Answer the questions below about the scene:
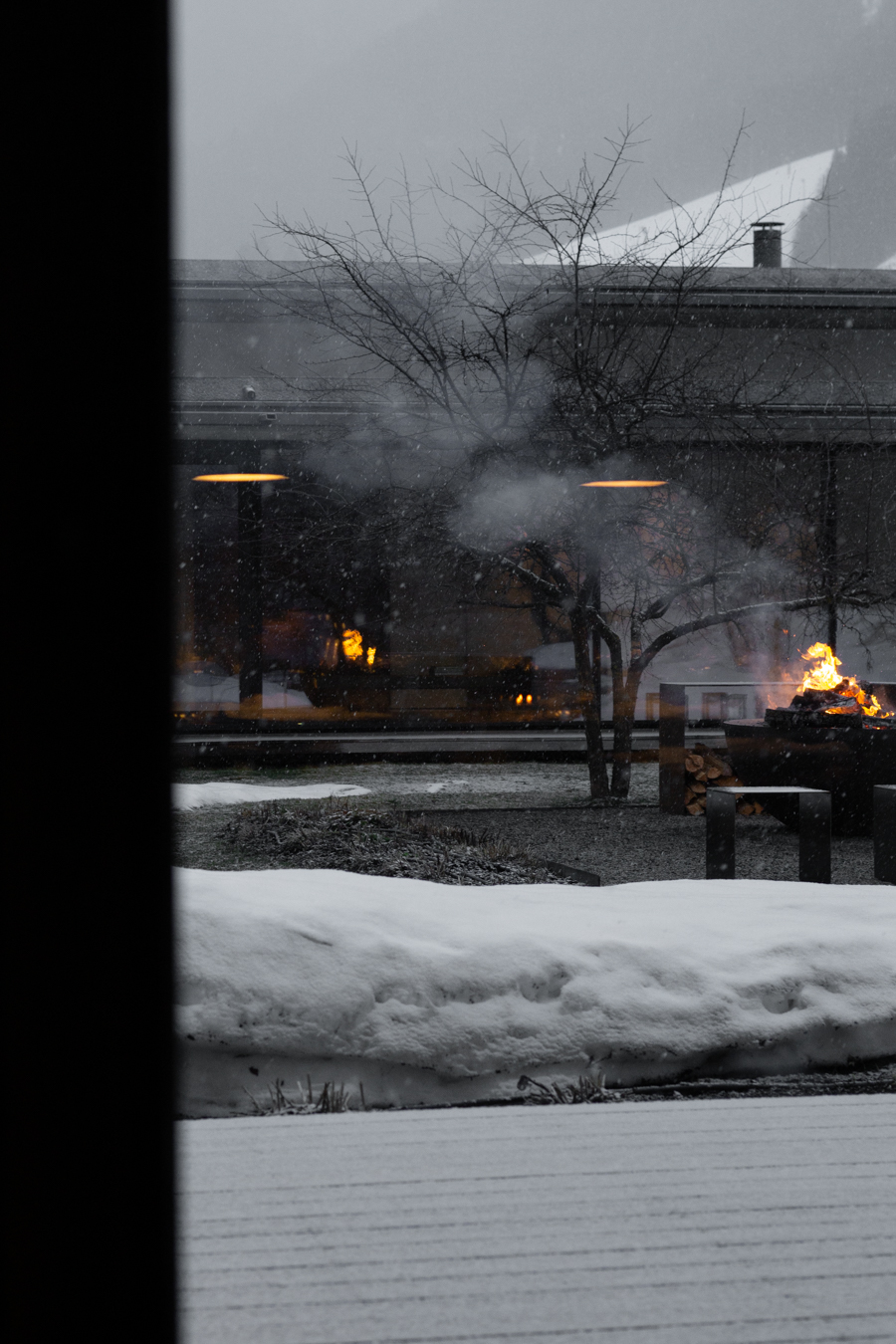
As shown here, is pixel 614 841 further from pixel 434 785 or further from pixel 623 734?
pixel 434 785

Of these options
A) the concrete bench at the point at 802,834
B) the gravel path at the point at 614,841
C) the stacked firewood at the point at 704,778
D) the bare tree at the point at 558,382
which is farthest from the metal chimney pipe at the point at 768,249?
the concrete bench at the point at 802,834

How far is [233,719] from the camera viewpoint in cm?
1144

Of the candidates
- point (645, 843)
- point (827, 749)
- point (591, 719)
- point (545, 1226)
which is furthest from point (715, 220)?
point (545, 1226)

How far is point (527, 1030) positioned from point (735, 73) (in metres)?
10.3

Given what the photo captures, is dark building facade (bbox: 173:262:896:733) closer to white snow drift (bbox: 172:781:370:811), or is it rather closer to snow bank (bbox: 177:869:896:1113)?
white snow drift (bbox: 172:781:370:811)

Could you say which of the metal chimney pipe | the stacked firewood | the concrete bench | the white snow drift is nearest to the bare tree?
the stacked firewood

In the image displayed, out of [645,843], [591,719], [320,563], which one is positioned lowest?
[645,843]

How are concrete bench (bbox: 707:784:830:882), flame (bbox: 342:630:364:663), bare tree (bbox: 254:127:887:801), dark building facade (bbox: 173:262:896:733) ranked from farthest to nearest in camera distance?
flame (bbox: 342:630:364:663)
dark building facade (bbox: 173:262:896:733)
bare tree (bbox: 254:127:887:801)
concrete bench (bbox: 707:784:830:882)

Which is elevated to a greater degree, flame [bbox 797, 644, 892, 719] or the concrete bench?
flame [bbox 797, 644, 892, 719]

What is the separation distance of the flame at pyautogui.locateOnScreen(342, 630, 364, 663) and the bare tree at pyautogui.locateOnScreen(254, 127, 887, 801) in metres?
2.74

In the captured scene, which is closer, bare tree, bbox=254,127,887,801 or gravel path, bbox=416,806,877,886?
gravel path, bbox=416,806,877,886

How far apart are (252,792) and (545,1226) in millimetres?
6928

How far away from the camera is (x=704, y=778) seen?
318 inches

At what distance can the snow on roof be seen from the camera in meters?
7.91
